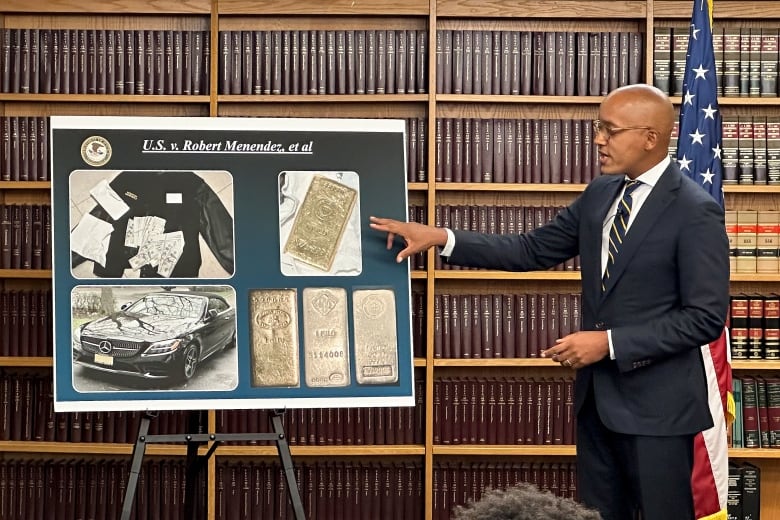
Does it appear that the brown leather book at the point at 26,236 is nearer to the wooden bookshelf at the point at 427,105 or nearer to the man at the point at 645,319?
the wooden bookshelf at the point at 427,105

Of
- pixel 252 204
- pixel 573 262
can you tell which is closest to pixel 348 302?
pixel 252 204

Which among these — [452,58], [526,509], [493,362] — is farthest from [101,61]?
[526,509]

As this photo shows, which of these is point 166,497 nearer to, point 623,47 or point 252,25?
point 252,25

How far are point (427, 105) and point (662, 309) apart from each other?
2012mm

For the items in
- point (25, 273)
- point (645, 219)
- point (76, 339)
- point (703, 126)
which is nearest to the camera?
point (645, 219)

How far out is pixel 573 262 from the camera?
4.35 meters

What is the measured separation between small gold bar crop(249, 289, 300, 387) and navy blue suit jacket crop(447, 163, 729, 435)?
0.88m

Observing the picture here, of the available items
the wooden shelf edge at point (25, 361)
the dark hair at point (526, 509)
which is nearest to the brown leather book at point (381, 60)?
the wooden shelf edge at point (25, 361)

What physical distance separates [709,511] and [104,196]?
6.52ft

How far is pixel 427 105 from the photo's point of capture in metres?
4.40

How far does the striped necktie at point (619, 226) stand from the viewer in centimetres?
267

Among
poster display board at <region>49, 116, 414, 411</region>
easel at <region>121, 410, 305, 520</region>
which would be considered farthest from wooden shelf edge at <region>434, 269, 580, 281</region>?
easel at <region>121, 410, 305, 520</region>

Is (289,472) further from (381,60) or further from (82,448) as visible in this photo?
(381,60)

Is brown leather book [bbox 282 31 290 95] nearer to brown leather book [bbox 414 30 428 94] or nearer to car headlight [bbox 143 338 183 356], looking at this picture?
brown leather book [bbox 414 30 428 94]
